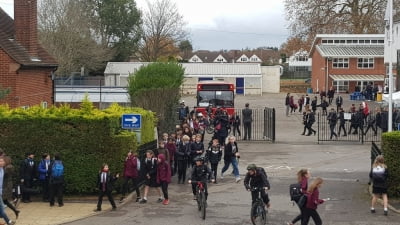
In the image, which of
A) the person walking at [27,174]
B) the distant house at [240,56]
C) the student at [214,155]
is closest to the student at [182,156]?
the student at [214,155]

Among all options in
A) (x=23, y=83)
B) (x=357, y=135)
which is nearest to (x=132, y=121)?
(x=23, y=83)

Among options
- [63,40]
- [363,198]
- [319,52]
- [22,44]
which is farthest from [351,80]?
[363,198]

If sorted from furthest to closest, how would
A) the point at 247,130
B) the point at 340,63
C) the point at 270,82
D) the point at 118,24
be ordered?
1. the point at 118,24
2. the point at 270,82
3. the point at 340,63
4. the point at 247,130

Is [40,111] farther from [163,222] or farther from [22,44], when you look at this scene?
[22,44]

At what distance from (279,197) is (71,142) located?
19.9 feet

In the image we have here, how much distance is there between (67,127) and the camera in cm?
1780

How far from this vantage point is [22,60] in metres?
26.3

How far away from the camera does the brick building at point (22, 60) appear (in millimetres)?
25672

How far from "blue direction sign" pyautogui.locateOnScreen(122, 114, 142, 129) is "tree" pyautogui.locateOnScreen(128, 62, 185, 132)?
41.0 ft

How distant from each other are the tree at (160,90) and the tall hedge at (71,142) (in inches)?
524

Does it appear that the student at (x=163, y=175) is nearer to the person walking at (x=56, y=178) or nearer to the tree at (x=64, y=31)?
the person walking at (x=56, y=178)

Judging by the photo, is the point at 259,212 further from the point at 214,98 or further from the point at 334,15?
the point at 334,15

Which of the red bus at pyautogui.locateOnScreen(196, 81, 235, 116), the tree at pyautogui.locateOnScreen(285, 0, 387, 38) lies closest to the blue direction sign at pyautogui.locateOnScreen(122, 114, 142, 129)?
the red bus at pyautogui.locateOnScreen(196, 81, 235, 116)

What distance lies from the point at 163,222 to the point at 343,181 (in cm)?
786
